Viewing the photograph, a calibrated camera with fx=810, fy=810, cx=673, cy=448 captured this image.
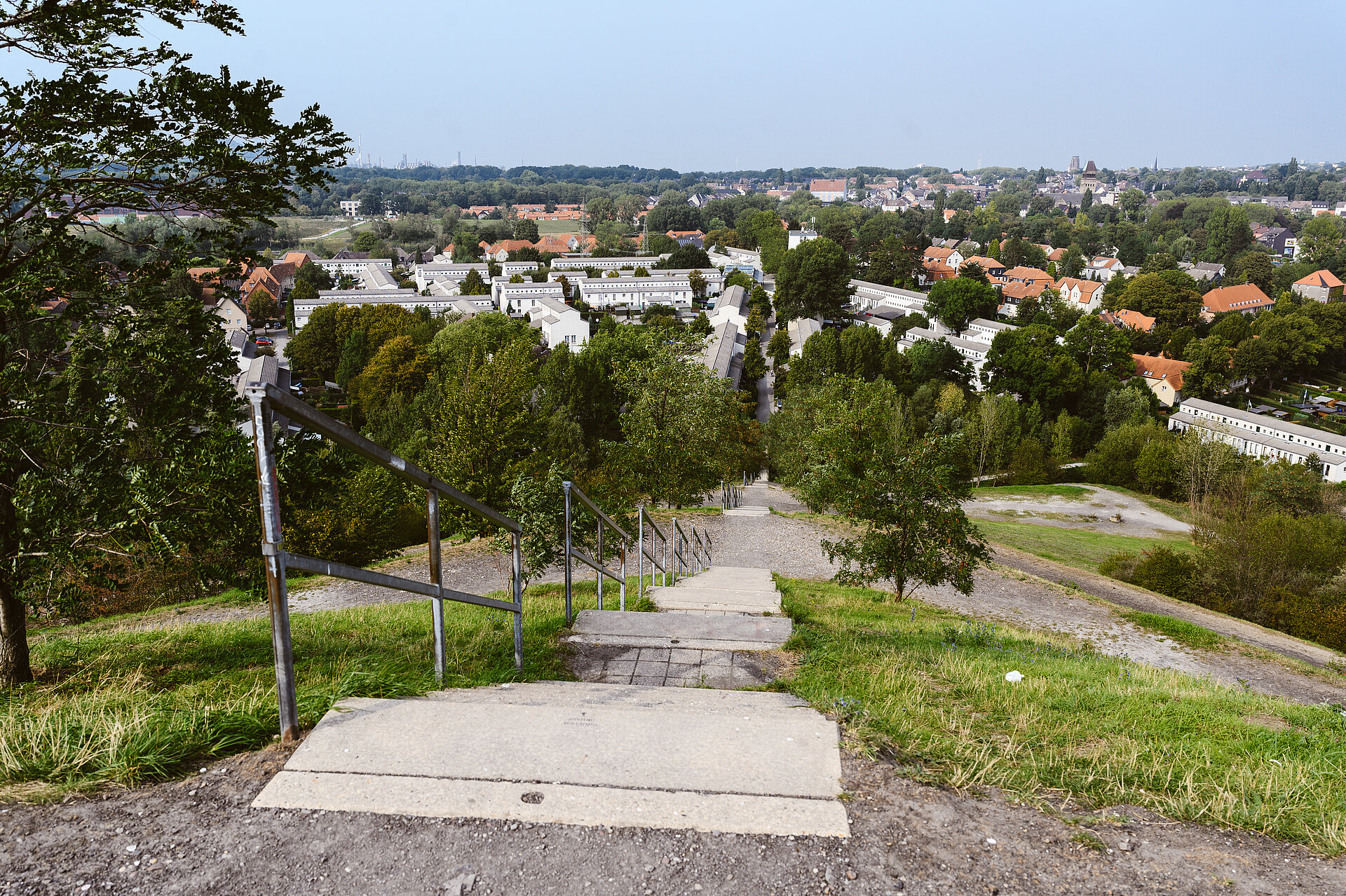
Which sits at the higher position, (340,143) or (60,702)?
(340,143)

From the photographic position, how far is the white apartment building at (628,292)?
82.5 metres

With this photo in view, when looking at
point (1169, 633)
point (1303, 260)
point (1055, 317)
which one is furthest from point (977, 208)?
point (1169, 633)

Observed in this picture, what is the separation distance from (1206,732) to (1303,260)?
13584 centimetres

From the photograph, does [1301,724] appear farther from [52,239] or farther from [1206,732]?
[52,239]

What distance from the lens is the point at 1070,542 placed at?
2825cm

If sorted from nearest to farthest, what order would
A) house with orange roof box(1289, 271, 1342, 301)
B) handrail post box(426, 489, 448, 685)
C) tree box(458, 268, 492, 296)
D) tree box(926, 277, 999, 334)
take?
handrail post box(426, 489, 448, 685) → tree box(926, 277, 999, 334) → tree box(458, 268, 492, 296) → house with orange roof box(1289, 271, 1342, 301)

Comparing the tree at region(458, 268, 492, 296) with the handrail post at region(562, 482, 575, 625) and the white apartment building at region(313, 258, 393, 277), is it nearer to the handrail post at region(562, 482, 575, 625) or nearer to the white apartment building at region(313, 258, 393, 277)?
the white apartment building at region(313, 258, 393, 277)

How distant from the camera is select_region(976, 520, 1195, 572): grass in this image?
2584 centimetres

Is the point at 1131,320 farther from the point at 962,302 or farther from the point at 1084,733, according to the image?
the point at 1084,733

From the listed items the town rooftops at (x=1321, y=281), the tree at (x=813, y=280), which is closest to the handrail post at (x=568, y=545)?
the tree at (x=813, y=280)

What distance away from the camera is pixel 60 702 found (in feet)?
10.9

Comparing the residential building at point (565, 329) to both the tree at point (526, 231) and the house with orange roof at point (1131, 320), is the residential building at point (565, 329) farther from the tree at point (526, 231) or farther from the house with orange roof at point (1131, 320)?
the tree at point (526, 231)

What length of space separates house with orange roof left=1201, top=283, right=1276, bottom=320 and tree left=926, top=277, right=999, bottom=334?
25.6m

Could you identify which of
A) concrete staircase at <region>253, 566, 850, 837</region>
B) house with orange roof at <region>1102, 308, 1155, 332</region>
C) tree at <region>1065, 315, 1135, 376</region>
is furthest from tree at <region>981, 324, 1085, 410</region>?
concrete staircase at <region>253, 566, 850, 837</region>
